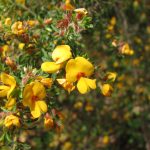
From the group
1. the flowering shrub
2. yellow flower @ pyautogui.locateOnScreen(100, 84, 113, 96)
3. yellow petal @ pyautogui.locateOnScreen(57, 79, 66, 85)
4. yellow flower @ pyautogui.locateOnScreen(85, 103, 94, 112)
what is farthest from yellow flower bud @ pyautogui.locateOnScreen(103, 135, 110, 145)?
yellow petal @ pyautogui.locateOnScreen(57, 79, 66, 85)

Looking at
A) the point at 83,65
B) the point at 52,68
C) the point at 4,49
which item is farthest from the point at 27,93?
the point at 4,49

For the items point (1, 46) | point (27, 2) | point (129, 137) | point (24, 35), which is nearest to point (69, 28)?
point (24, 35)

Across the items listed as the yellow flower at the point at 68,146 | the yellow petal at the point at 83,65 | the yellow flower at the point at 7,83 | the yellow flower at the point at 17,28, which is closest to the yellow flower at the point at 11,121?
the yellow flower at the point at 7,83

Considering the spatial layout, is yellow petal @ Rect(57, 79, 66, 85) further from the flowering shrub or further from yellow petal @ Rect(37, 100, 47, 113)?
yellow petal @ Rect(37, 100, 47, 113)

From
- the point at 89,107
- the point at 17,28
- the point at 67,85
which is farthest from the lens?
the point at 89,107

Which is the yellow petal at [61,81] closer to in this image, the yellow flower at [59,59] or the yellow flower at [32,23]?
the yellow flower at [59,59]

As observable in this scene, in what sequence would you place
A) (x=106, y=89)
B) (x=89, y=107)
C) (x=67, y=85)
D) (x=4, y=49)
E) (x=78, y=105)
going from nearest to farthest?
(x=67, y=85)
(x=106, y=89)
(x=4, y=49)
(x=89, y=107)
(x=78, y=105)

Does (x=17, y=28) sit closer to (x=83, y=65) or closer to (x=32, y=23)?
(x=32, y=23)
